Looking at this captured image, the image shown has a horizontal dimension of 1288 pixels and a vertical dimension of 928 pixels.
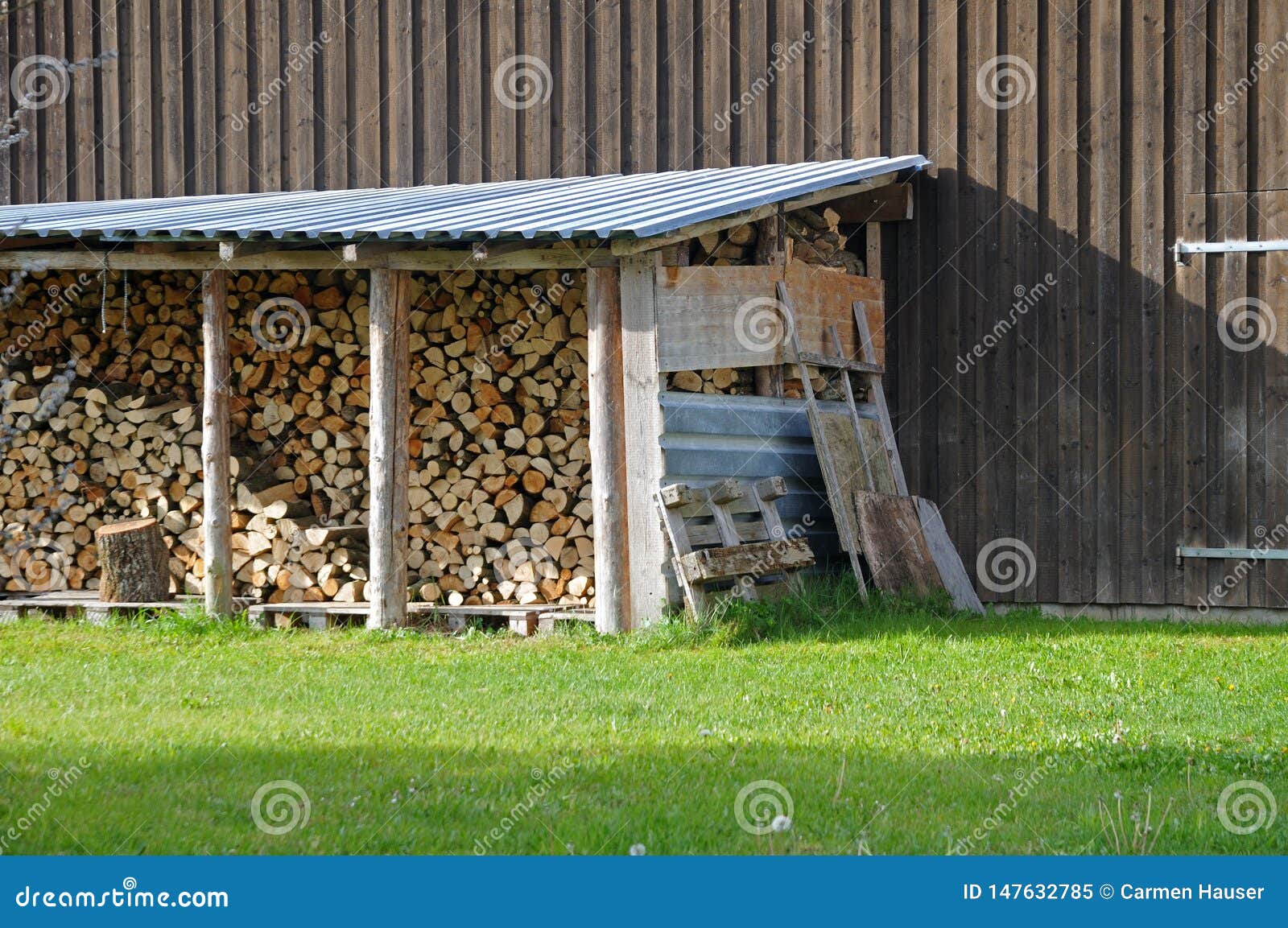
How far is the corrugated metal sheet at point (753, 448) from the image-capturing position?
9617 millimetres

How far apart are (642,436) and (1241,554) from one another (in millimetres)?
4736

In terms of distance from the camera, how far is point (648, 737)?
6289mm

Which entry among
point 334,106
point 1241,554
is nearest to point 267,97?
point 334,106

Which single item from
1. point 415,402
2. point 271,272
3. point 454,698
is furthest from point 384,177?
point 454,698

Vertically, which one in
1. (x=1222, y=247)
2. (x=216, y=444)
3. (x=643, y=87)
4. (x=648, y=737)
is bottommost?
(x=648, y=737)

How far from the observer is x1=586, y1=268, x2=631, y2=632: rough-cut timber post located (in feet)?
31.0

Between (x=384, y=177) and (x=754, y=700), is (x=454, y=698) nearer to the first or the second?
(x=754, y=700)

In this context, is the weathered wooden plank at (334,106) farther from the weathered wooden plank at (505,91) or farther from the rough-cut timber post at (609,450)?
the rough-cut timber post at (609,450)

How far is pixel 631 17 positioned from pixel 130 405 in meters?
5.29

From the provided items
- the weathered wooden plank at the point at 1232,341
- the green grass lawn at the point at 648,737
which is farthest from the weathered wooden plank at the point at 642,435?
the weathered wooden plank at the point at 1232,341

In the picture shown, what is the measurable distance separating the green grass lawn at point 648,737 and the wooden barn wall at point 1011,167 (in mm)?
1563

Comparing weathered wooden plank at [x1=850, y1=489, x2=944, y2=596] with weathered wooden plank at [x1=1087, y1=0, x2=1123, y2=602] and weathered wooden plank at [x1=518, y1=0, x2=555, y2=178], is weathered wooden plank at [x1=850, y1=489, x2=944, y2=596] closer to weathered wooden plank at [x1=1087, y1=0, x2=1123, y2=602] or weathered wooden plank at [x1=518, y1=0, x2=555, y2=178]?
weathered wooden plank at [x1=1087, y1=0, x2=1123, y2=602]

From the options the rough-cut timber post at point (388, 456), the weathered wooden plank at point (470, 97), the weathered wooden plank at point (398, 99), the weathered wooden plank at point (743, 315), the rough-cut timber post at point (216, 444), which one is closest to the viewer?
the weathered wooden plank at point (743, 315)

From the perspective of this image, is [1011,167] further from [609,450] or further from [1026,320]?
[609,450]
